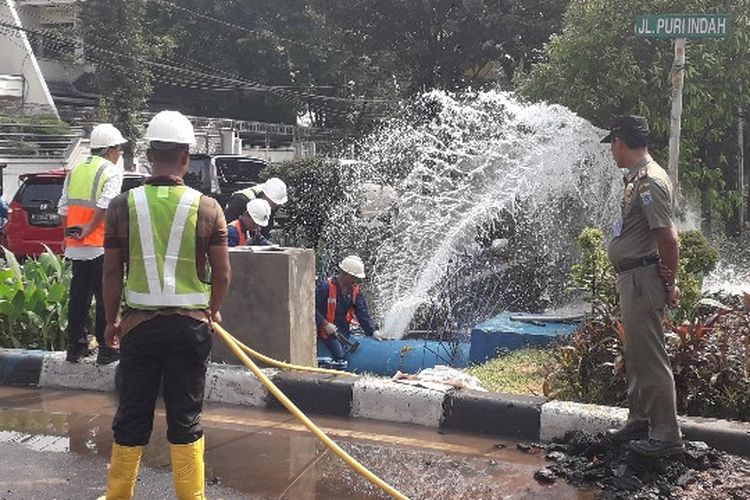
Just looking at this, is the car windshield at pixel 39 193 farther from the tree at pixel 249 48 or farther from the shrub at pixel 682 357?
the tree at pixel 249 48

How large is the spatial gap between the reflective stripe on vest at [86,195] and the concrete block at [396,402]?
2172 millimetres

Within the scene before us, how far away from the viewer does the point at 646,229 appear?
14.7 ft

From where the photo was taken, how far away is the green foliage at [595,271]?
20.9ft

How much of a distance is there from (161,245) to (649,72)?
27.8 ft

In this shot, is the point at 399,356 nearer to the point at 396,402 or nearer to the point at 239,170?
the point at 396,402

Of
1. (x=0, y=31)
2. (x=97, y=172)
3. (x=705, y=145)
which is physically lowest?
(x=97, y=172)

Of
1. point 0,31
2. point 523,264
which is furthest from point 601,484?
point 0,31

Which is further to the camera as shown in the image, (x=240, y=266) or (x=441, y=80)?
(x=441, y=80)

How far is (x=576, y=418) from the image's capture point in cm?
499

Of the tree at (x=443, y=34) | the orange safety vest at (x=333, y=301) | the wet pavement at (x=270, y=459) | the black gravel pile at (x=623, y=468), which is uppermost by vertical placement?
the tree at (x=443, y=34)

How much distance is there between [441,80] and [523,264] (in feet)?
55.8

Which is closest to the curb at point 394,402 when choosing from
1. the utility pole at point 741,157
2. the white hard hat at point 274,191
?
the white hard hat at point 274,191

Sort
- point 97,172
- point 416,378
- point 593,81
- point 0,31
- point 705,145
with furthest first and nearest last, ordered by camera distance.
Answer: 1. point 0,31
2. point 705,145
3. point 593,81
4. point 97,172
5. point 416,378

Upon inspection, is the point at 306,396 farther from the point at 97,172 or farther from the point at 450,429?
the point at 97,172
